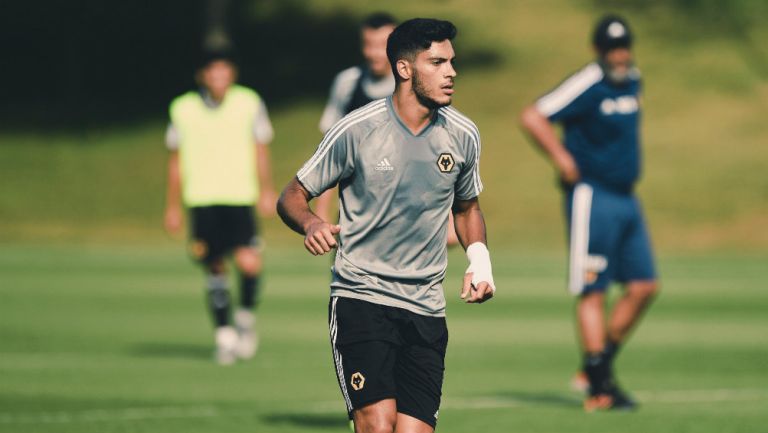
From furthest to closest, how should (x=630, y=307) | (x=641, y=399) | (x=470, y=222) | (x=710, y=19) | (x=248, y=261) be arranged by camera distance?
1. (x=710, y=19)
2. (x=248, y=261)
3. (x=641, y=399)
4. (x=630, y=307)
5. (x=470, y=222)

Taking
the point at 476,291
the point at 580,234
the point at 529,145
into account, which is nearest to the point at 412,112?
the point at 476,291

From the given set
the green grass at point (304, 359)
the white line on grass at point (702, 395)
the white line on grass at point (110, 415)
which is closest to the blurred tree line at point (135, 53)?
the green grass at point (304, 359)

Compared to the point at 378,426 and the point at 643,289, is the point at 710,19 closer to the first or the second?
the point at 643,289

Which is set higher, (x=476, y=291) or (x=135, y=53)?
(x=135, y=53)

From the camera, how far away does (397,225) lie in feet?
22.5

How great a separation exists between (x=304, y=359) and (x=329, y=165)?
6.92m

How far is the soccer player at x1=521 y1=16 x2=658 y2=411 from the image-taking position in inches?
416

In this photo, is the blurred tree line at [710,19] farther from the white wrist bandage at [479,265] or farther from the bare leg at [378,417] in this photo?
the bare leg at [378,417]

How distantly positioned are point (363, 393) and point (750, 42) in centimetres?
3962

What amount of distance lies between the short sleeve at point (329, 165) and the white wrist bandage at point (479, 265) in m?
0.65

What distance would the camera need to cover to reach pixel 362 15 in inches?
1909

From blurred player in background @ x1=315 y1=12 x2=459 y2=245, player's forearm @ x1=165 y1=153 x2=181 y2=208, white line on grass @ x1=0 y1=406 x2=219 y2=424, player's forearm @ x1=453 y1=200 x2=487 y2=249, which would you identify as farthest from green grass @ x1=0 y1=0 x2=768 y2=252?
player's forearm @ x1=453 y1=200 x2=487 y2=249

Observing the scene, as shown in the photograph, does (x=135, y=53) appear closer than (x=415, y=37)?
No

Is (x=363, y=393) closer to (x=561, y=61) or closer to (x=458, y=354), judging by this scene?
(x=458, y=354)
